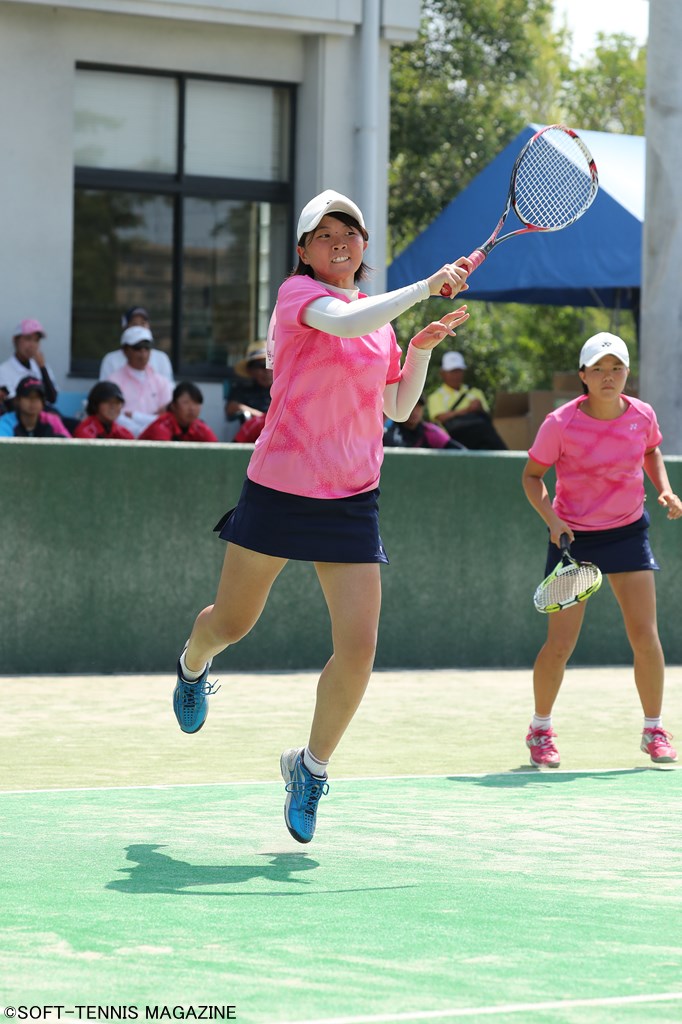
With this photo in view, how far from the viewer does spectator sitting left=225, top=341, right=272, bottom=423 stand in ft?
45.9

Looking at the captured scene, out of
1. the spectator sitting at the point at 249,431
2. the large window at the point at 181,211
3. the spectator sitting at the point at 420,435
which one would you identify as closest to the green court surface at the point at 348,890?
the spectator sitting at the point at 249,431

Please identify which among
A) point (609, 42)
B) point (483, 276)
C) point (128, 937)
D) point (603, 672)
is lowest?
point (603, 672)

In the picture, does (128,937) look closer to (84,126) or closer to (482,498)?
(482,498)

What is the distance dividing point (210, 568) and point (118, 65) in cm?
601

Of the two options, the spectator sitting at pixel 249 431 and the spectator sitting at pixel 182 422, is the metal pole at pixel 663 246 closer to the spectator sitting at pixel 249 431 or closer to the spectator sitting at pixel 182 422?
the spectator sitting at pixel 249 431

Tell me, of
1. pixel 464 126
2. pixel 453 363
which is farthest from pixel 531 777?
pixel 464 126

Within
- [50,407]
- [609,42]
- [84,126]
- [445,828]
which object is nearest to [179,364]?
[84,126]

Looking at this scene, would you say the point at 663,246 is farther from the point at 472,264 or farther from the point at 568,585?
the point at 472,264

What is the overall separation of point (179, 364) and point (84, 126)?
221 centimetres

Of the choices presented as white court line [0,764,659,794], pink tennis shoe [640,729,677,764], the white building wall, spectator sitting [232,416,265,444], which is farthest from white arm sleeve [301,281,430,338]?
the white building wall

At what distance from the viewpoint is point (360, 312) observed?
5539 millimetres

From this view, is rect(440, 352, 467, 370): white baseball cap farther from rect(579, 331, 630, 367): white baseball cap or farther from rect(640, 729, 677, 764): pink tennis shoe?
rect(640, 729, 677, 764): pink tennis shoe

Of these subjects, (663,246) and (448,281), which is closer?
(448,281)

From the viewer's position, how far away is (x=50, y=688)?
10664 mm
